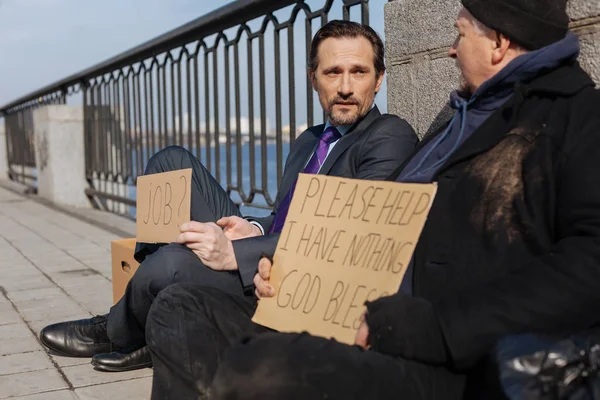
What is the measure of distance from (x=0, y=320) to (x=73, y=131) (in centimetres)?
718

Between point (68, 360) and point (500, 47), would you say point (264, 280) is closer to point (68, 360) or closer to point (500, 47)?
point (500, 47)

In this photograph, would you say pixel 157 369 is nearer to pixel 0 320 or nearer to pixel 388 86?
pixel 388 86

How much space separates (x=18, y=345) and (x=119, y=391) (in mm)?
1049

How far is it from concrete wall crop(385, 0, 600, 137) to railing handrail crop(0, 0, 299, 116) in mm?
1462

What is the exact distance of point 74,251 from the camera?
283 inches

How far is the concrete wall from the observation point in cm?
316

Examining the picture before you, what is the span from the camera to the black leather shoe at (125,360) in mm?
3480

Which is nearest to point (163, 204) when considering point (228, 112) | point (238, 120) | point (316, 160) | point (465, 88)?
point (316, 160)

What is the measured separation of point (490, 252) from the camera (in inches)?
77.5

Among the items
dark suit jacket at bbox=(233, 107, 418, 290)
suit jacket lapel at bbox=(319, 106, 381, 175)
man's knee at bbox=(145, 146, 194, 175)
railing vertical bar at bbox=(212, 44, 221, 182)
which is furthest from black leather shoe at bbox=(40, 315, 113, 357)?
railing vertical bar at bbox=(212, 44, 221, 182)

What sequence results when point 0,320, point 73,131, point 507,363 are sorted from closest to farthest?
point 507,363 < point 0,320 < point 73,131

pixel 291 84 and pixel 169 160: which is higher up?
pixel 291 84

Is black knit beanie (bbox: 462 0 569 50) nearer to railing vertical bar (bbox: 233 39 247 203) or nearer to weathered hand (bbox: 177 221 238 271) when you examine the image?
weathered hand (bbox: 177 221 238 271)

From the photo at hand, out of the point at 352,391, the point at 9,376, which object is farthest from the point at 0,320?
the point at 352,391
